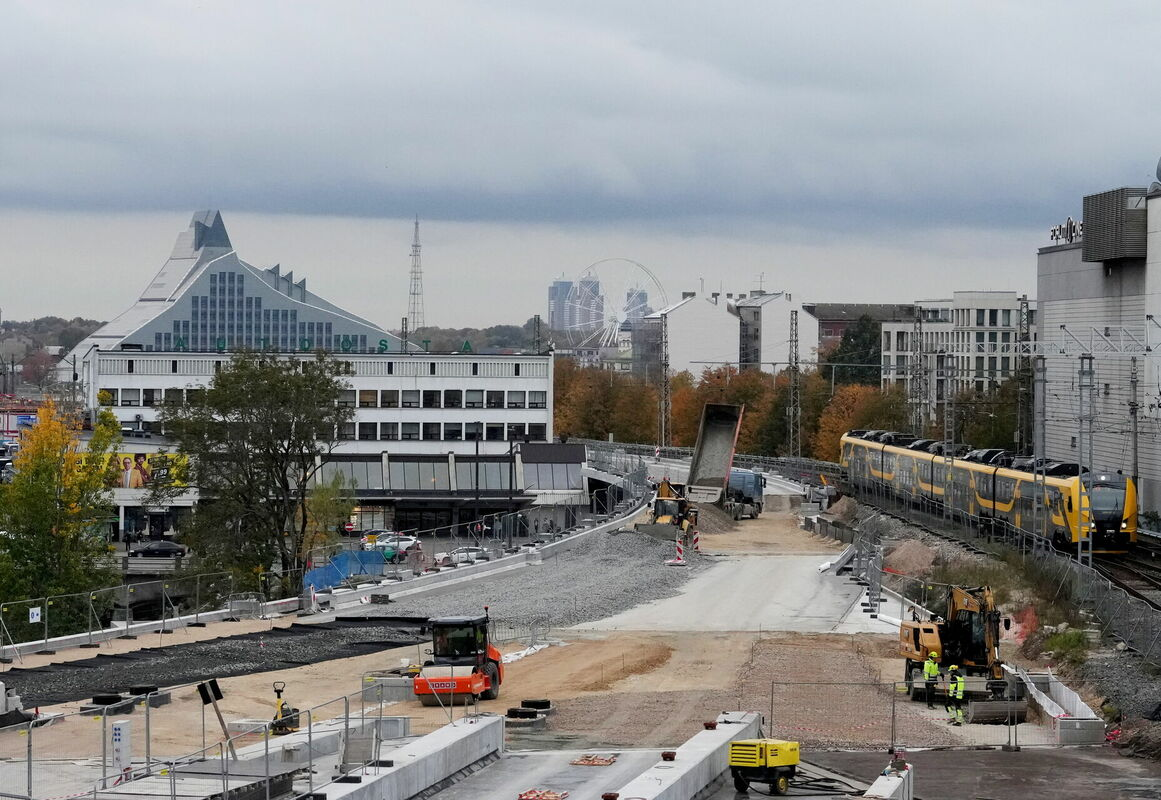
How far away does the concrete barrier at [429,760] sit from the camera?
21062 mm

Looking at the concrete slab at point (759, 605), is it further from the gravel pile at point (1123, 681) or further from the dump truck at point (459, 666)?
the dump truck at point (459, 666)

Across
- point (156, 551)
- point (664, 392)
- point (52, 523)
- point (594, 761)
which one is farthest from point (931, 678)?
point (664, 392)

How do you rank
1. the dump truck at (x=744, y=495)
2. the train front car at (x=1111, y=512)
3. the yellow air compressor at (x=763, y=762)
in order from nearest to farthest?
the yellow air compressor at (x=763, y=762) < the train front car at (x=1111, y=512) < the dump truck at (x=744, y=495)

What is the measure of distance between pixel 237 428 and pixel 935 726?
36.4 m

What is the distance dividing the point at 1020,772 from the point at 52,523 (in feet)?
150

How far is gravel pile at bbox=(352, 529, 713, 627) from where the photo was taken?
163ft

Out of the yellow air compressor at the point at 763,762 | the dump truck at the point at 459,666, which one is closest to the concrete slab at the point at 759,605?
the dump truck at the point at 459,666

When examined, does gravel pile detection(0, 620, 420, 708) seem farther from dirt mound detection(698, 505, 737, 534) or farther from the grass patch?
dirt mound detection(698, 505, 737, 534)

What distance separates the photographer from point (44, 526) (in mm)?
64125

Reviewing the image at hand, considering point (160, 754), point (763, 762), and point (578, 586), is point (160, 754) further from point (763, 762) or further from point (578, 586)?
point (578, 586)

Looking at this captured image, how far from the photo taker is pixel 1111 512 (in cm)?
5709

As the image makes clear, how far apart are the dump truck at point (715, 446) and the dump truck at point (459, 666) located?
48537mm

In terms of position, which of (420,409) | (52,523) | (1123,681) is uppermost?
(420,409)

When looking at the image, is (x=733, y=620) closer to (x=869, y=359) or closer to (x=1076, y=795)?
(x=1076, y=795)
